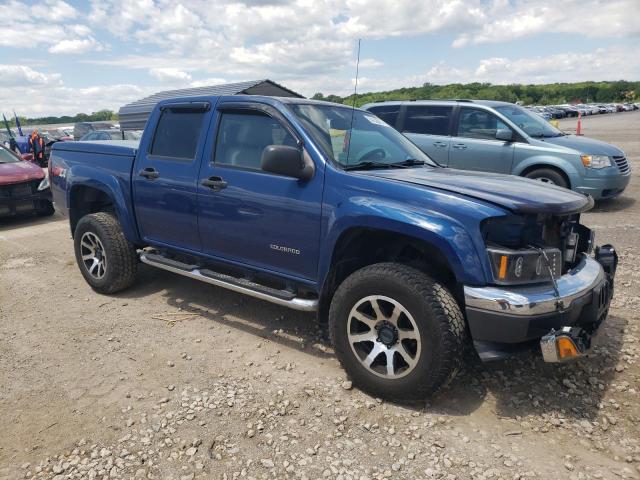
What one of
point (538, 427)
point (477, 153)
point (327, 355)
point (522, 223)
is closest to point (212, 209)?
point (327, 355)

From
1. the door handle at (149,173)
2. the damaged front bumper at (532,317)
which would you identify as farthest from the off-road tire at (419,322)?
the door handle at (149,173)

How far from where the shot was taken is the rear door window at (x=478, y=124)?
8656 millimetres

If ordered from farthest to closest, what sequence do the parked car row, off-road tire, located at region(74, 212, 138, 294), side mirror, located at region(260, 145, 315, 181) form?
the parked car row, off-road tire, located at region(74, 212, 138, 294), side mirror, located at region(260, 145, 315, 181)

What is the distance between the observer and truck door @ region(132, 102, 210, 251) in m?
4.21

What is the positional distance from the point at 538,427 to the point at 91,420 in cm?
266

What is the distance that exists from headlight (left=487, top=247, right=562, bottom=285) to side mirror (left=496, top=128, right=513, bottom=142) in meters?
5.94

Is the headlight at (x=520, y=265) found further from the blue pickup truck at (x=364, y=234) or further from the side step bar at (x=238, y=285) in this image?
the side step bar at (x=238, y=285)

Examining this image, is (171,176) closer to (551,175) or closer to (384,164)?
(384,164)

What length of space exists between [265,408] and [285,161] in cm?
159

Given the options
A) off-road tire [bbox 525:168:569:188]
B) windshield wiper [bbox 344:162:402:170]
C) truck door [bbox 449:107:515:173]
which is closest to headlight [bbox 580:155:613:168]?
off-road tire [bbox 525:168:569:188]

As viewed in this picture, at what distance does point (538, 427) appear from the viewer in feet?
9.59

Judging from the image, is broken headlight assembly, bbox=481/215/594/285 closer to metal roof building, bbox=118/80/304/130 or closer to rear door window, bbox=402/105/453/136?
rear door window, bbox=402/105/453/136

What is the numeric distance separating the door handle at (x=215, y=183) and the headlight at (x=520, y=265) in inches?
82.4

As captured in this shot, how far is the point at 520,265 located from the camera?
9.30 ft
